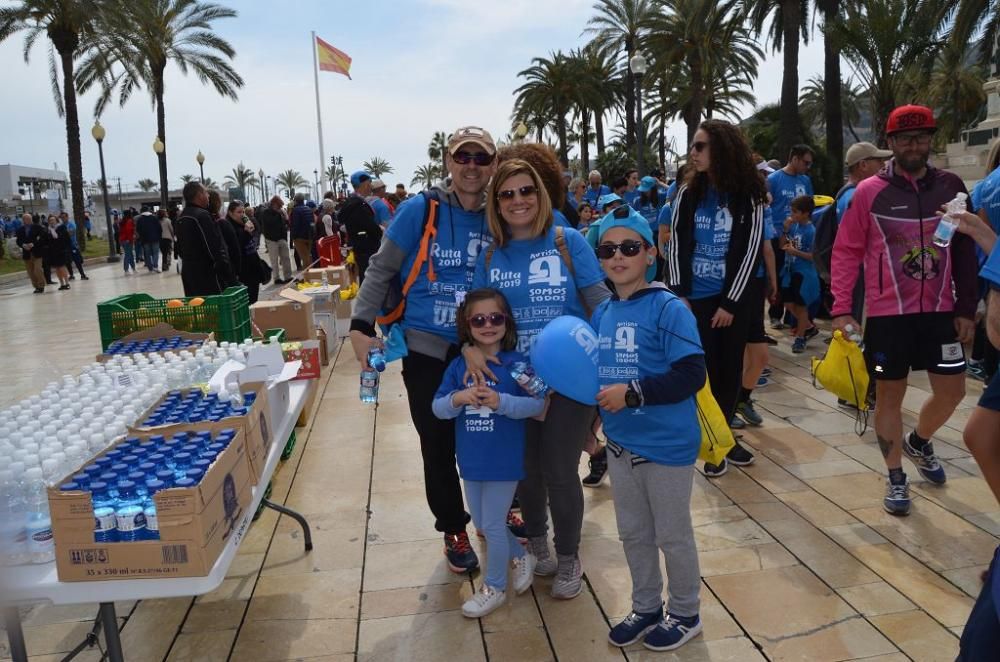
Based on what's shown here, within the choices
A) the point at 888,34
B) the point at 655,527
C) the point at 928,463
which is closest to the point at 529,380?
the point at 655,527

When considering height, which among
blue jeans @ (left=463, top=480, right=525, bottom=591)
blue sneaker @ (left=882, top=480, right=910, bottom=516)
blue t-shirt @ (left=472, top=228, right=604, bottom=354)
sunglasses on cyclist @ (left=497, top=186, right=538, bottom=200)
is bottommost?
blue sneaker @ (left=882, top=480, right=910, bottom=516)

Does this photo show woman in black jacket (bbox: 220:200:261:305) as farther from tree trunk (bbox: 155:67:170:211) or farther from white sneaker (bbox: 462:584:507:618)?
tree trunk (bbox: 155:67:170:211)

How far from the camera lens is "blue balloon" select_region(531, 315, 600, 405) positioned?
2.78 metres

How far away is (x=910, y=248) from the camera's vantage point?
388cm

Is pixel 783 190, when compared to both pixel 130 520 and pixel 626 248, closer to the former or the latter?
pixel 626 248

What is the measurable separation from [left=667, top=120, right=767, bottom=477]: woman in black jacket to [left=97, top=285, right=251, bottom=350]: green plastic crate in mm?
3038

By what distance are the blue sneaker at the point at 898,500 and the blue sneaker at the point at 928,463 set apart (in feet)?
1.19

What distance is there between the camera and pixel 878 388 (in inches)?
Answer: 162

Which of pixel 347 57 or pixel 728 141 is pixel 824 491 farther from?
pixel 347 57

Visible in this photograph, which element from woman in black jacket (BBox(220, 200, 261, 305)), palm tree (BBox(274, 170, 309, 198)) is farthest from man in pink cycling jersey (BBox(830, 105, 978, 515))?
palm tree (BBox(274, 170, 309, 198))

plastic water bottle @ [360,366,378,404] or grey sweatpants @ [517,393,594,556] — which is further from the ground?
plastic water bottle @ [360,366,378,404]

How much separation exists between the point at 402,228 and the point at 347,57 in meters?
27.4

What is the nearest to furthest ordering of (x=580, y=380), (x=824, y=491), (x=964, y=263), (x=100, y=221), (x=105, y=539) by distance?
(x=105, y=539) < (x=580, y=380) < (x=964, y=263) < (x=824, y=491) < (x=100, y=221)

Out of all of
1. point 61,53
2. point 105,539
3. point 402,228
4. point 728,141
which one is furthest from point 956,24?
point 61,53
